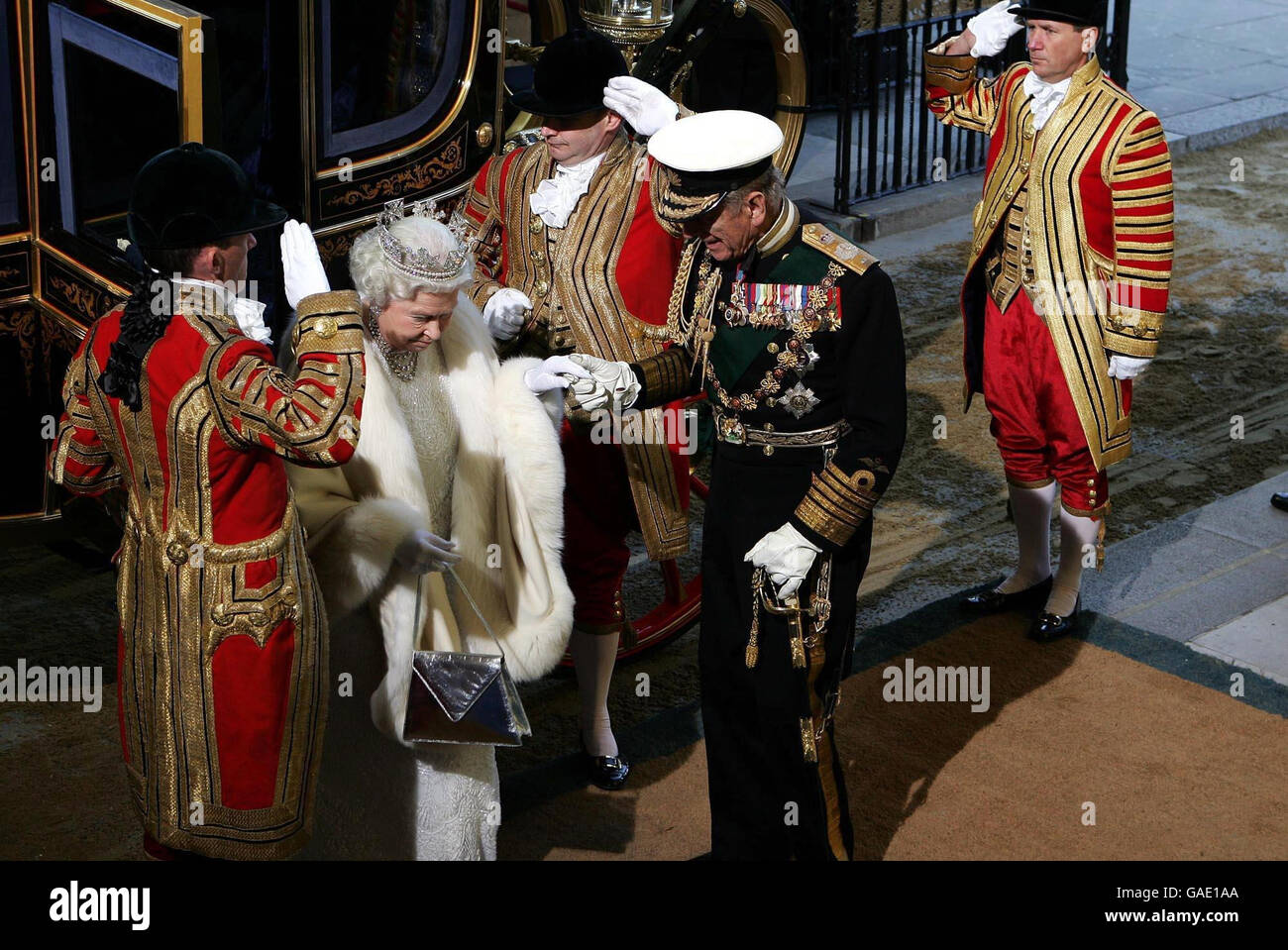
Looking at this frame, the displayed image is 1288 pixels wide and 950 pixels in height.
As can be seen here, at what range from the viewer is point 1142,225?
4.61 meters

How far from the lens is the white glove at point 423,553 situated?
3275 mm

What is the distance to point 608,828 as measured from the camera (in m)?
4.21

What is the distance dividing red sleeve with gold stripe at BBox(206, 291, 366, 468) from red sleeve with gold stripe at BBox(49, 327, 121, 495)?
331 mm

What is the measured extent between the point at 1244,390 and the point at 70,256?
4939 millimetres

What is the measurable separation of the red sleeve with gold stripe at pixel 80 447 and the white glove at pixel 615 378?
3.29ft

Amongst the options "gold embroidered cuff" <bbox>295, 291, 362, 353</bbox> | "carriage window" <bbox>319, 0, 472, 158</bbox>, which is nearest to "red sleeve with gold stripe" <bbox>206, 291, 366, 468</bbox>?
"gold embroidered cuff" <bbox>295, 291, 362, 353</bbox>

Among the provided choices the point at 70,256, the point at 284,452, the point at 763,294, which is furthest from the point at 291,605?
the point at 70,256

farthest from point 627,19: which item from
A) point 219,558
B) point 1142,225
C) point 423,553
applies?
point 219,558

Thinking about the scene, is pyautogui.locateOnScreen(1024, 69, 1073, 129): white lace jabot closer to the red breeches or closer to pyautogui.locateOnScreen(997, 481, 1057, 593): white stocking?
the red breeches

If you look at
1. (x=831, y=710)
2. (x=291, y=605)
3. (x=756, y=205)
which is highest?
(x=756, y=205)

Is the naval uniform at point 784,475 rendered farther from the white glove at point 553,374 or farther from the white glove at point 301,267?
the white glove at point 301,267

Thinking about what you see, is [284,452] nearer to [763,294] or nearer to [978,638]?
[763,294]

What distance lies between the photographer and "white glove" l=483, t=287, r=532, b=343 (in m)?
4.15

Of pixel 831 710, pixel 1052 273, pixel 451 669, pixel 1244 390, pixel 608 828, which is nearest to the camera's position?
pixel 451 669
